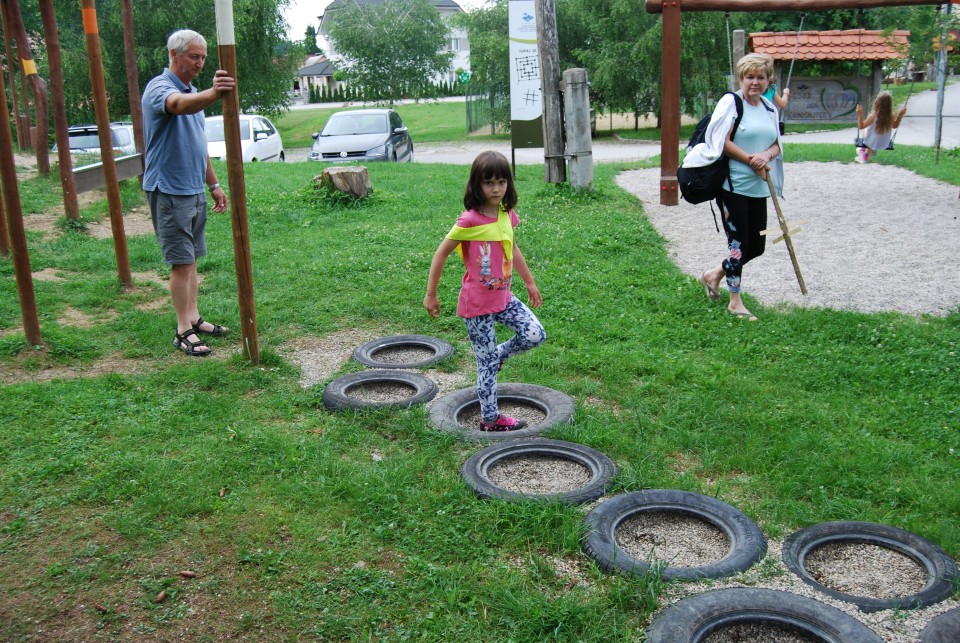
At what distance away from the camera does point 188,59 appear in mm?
5527

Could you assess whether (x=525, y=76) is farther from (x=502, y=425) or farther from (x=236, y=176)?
(x=502, y=425)

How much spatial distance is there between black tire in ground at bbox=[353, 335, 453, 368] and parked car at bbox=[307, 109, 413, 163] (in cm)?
1459

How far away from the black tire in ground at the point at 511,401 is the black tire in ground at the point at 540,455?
13 cm

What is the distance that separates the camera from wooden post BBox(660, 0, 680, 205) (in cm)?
944

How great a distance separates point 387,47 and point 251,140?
2192 centimetres

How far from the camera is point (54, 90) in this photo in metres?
11.8

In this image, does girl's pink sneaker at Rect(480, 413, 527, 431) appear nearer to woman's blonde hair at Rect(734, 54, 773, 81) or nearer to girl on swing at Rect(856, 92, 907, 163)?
woman's blonde hair at Rect(734, 54, 773, 81)

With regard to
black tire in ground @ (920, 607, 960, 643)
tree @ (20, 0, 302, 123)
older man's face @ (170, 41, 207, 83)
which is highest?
tree @ (20, 0, 302, 123)

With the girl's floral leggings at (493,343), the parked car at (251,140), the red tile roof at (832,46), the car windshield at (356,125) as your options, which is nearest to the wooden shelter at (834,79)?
the red tile roof at (832,46)

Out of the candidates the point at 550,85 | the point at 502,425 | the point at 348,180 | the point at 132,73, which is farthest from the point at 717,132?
the point at 132,73

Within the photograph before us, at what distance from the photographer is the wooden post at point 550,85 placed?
40.2ft

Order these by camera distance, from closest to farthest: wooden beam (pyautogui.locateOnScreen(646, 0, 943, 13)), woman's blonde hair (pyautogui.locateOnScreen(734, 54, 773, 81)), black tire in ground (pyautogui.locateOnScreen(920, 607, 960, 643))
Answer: black tire in ground (pyautogui.locateOnScreen(920, 607, 960, 643)) → woman's blonde hair (pyautogui.locateOnScreen(734, 54, 773, 81)) → wooden beam (pyautogui.locateOnScreen(646, 0, 943, 13))

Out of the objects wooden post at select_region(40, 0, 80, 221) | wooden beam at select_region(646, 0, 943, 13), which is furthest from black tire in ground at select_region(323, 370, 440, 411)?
wooden post at select_region(40, 0, 80, 221)

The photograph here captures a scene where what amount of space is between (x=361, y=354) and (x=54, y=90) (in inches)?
337
